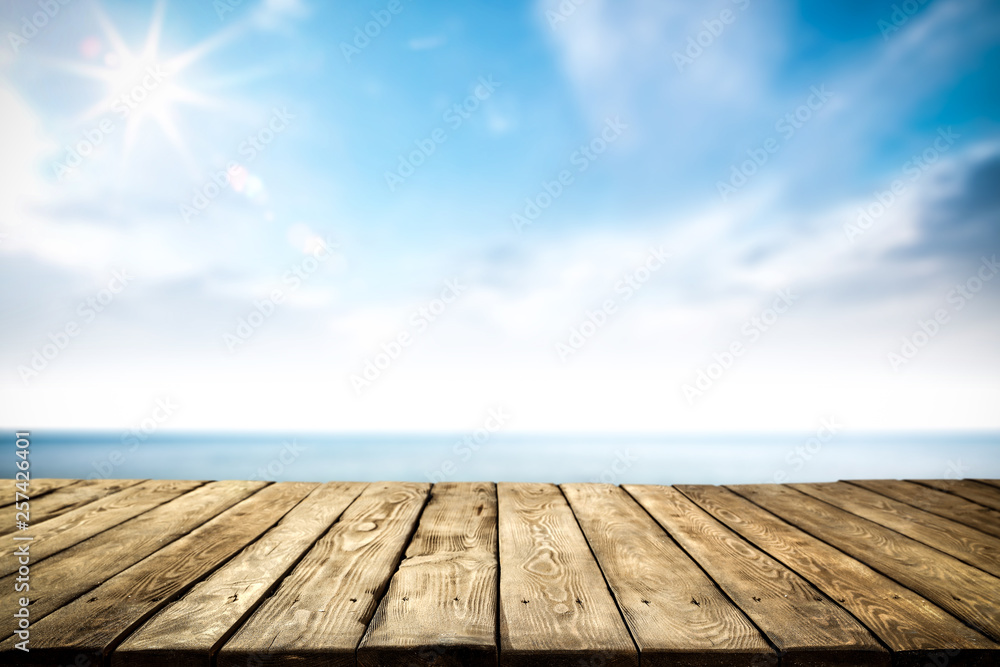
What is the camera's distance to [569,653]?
0.88 metres

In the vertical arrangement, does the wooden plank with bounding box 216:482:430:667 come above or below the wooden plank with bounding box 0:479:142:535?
below

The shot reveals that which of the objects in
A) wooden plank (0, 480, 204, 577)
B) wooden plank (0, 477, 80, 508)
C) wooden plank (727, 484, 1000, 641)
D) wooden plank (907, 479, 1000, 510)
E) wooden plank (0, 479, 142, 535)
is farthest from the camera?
wooden plank (907, 479, 1000, 510)

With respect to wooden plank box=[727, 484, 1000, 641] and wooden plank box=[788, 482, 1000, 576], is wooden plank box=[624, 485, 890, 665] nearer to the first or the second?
wooden plank box=[727, 484, 1000, 641]

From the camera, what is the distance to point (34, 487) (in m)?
2.11

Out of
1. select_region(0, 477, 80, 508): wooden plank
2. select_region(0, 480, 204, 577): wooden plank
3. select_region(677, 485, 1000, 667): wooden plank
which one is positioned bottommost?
select_region(677, 485, 1000, 667): wooden plank

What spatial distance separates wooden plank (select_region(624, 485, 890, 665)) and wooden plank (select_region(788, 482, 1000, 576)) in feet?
1.99

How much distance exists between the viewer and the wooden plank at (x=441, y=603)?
2.91 ft

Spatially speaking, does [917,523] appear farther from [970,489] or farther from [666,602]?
[666,602]

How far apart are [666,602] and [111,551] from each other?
1478mm

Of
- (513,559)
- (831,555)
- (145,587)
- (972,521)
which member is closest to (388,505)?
(513,559)

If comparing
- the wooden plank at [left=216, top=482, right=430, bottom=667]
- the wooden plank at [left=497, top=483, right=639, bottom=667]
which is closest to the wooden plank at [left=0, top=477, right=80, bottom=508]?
the wooden plank at [left=216, top=482, right=430, bottom=667]

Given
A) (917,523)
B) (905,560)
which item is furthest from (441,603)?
(917,523)

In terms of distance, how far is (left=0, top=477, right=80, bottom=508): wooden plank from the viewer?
1.93 meters

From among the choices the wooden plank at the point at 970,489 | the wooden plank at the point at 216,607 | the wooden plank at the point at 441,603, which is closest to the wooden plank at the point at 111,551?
the wooden plank at the point at 216,607
